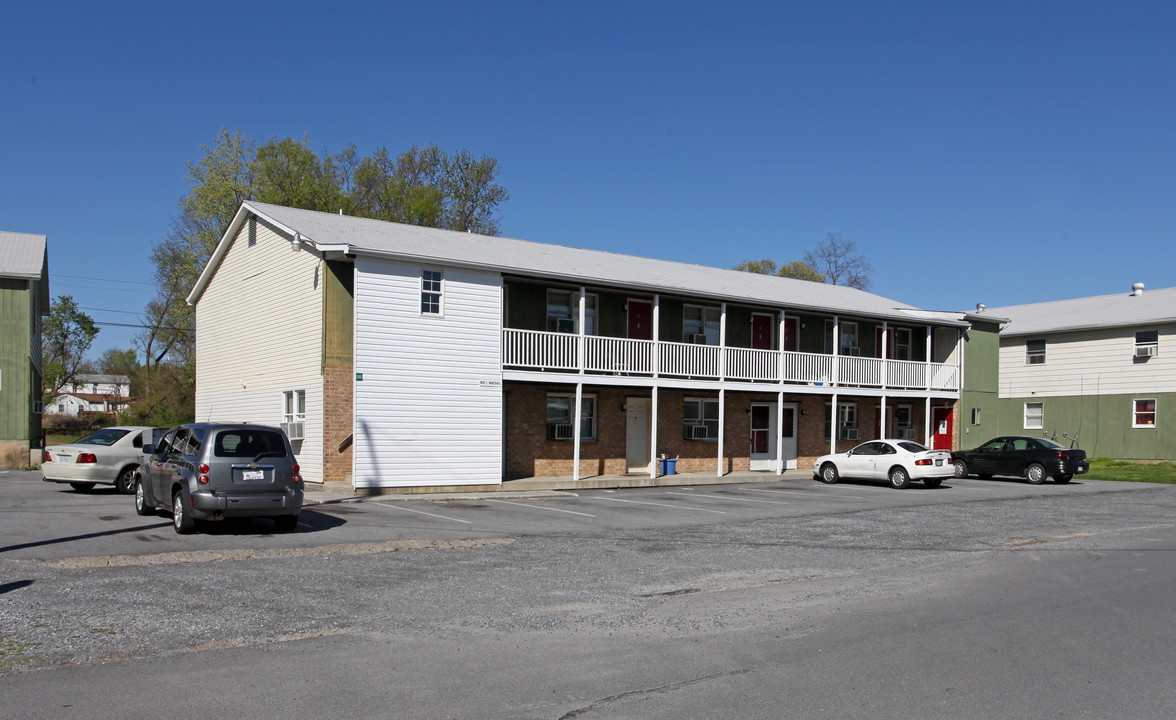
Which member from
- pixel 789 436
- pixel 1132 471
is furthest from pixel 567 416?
pixel 1132 471

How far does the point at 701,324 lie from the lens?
2861 cm

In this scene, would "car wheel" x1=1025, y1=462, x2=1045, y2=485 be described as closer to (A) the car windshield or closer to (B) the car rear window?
(B) the car rear window

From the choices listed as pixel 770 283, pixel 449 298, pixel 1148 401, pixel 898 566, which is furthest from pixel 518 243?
pixel 1148 401

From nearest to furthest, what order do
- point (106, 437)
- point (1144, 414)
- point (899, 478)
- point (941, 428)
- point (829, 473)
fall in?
point (106, 437) → point (899, 478) → point (829, 473) → point (941, 428) → point (1144, 414)

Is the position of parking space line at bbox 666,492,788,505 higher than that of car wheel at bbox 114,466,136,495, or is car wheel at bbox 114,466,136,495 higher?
car wheel at bbox 114,466,136,495

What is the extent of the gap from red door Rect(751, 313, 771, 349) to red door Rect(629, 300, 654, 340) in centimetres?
436

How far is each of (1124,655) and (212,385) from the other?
2701 cm

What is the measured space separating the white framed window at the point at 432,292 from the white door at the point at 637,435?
7354 millimetres

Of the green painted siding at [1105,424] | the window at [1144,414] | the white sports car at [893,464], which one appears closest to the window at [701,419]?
the white sports car at [893,464]

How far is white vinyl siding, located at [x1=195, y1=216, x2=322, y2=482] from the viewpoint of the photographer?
21.8m

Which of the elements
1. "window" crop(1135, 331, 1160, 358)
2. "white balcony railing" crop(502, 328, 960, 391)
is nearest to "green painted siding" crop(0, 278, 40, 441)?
"white balcony railing" crop(502, 328, 960, 391)

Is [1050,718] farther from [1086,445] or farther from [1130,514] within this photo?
[1086,445]

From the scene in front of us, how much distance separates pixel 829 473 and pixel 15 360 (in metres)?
24.7

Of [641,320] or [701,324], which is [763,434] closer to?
[701,324]
